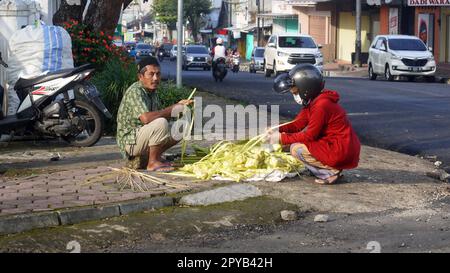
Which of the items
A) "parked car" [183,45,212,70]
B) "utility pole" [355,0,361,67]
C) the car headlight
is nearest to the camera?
the car headlight

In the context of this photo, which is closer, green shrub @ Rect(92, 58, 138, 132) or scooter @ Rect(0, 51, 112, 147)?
scooter @ Rect(0, 51, 112, 147)

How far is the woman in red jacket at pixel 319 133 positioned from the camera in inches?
359

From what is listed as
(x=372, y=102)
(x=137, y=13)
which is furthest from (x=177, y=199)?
(x=137, y=13)

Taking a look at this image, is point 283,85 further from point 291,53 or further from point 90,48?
point 291,53

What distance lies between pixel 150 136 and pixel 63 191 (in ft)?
4.23

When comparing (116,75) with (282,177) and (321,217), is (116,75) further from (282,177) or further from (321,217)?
(321,217)

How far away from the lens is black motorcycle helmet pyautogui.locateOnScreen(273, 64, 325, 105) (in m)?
9.21

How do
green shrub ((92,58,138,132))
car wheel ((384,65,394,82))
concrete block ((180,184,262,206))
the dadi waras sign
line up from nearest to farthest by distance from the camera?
1. concrete block ((180,184,262,206))
2. green shrub ((92,58,138,132))
3. car wheel ((384,65,394,82))
4. the dadi waras sign

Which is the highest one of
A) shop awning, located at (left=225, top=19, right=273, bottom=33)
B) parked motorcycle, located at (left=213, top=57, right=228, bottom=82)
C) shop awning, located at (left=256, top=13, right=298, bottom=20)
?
shop awning, located at (left=256, top=13, right=298, bottom=20)

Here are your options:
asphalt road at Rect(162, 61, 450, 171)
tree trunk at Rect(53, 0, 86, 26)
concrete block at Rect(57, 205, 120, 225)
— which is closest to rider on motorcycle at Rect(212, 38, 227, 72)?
asphalt road at Rect(162, 61, 450, 171)

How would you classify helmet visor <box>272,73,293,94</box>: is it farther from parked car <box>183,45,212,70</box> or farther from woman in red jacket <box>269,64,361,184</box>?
parked car <box>183,45,212,70</box>

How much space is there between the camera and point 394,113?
740 inches

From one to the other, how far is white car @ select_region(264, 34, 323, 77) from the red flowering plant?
2105 centimetres

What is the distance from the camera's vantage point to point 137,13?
481 feet
